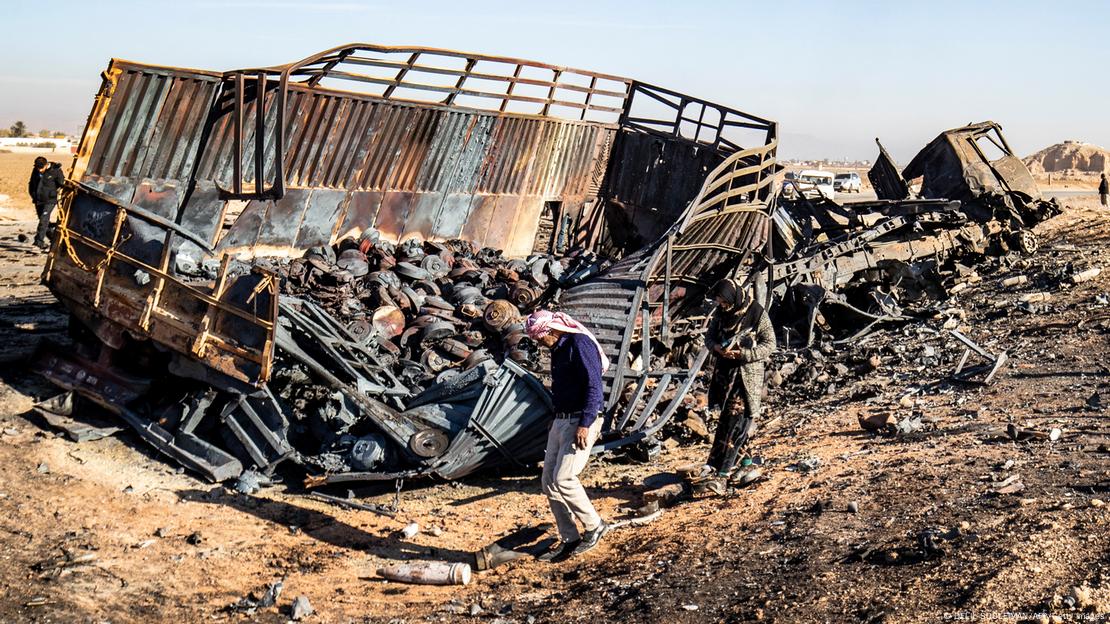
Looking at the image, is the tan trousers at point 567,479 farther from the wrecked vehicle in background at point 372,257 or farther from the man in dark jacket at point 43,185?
the man in dark jacket at point 43,185

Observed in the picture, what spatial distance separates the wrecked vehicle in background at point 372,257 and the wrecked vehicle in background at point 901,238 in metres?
1.12

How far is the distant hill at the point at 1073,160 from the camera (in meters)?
56.3

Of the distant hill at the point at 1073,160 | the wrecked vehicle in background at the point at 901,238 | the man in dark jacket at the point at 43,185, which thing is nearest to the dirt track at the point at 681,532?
the wrecked vehicle in background at the point at 901,238

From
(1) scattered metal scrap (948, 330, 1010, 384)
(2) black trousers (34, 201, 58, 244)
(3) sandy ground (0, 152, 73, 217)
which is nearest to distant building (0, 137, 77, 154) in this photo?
(3) sandy ground (0, 152, 73, 217)

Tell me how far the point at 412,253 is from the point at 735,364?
6292 millimetres

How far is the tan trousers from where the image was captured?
544 centimetres

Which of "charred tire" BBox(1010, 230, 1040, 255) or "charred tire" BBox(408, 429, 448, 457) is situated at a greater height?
"charred tire" BBox(1010, 230, 1040, 255)

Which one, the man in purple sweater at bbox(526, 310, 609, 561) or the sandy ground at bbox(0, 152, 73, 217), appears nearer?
the man in purple sweater at bbox(526, 310, 609, 561)

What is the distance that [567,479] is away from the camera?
17.9 feet

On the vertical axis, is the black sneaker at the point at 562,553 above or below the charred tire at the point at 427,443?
below

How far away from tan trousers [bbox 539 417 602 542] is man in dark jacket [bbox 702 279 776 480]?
1.33 metres

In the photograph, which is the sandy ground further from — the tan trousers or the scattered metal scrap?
the scattered metal scrap

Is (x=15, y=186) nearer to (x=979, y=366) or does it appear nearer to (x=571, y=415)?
(x=571, y=415)

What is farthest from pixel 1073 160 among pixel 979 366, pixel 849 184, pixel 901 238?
pixel 979 366
